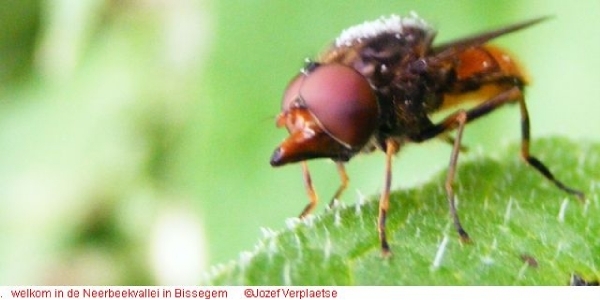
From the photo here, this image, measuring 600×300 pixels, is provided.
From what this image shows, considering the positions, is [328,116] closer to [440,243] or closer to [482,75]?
[440,243]

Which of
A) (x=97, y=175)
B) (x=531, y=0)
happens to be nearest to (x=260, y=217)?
(x=97, y=175)

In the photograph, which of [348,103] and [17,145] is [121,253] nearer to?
[17,145]

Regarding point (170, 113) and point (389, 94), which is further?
point (170, 113)

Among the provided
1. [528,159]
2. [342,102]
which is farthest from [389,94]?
[528,159]

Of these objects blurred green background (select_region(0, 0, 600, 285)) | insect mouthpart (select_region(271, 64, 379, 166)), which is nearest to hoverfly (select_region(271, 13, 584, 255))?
insect mouthpart (select_region(271, 64, 379, 166))

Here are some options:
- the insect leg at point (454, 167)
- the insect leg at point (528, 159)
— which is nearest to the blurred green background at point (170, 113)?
the insect leg at point (528, 159)

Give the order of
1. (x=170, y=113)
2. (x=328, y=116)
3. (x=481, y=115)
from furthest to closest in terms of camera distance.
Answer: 1. (x=170, y=113)
2. (x=481, y=115)
3. (x=328, y=116)
